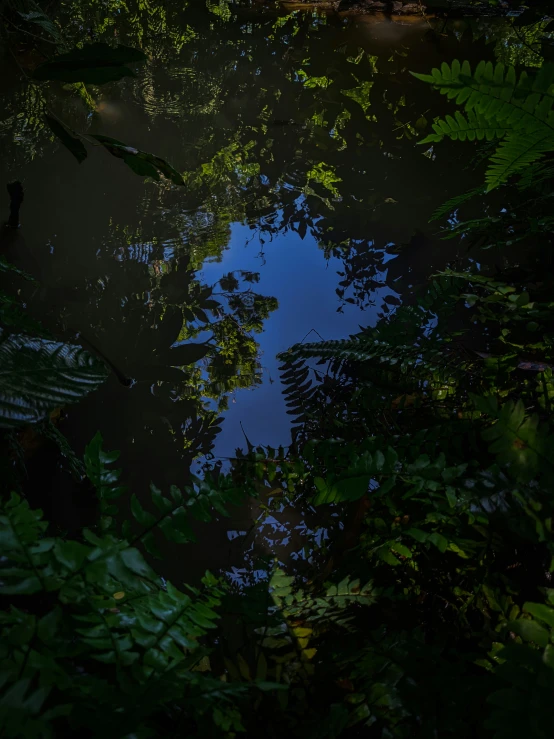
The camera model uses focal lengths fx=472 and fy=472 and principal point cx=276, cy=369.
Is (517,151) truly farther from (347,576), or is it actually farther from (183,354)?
(183,354)

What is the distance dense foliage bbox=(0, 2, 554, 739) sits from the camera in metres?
0.58

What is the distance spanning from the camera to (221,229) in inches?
96.1

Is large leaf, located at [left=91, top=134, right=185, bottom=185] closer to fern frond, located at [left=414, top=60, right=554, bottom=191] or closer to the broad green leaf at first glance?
fern frond, located at [left=414, top=60, right=554, bottom=191]

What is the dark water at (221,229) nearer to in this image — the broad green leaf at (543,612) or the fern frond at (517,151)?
the broad green leaf at (543,612)

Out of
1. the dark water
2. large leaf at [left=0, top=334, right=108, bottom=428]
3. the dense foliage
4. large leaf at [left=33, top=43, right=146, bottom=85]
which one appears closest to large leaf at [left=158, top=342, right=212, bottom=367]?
the dark water

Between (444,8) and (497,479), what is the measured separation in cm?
542

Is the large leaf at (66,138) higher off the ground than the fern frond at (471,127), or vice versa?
the large leaf at (66,138)

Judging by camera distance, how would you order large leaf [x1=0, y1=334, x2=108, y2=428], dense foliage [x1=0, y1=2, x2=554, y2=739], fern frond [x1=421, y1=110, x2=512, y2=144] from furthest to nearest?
fern frond [x1=421, y1=110, x2=512, y2=144]
large leaf [x1=0, y1=334, x2=108, y2=428]
dense foliage [x1=0, y1=2, x2=554, y2=739]

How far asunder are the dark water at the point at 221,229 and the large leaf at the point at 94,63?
1.20 m

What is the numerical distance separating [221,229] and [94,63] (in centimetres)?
162

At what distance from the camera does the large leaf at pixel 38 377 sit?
75cm

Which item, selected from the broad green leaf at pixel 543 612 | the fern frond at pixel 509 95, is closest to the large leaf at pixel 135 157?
the fern frond at pixel 509 95

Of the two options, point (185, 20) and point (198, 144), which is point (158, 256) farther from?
point (185, 20)

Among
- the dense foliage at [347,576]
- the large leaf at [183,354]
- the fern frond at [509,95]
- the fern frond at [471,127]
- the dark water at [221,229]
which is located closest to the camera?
the dense foliage at [347,576]
